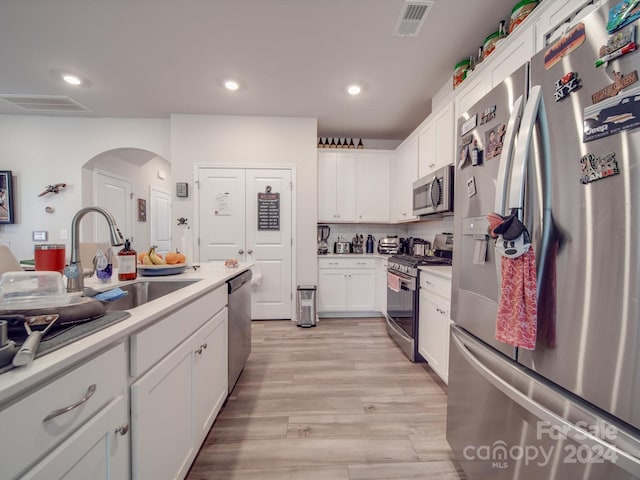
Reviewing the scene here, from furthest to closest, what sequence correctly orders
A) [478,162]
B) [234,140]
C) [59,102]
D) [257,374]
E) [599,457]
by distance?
[234,140] < [59,102] < [257,374] < [478,162] < [599,457]

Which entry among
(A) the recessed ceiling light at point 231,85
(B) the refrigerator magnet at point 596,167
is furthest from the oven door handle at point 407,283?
(A) the recessed ceiling light at point 231,85

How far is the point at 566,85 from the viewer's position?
72 cm

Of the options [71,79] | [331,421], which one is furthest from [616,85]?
[71,79]

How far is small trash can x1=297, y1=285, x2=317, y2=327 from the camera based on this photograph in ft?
10.8

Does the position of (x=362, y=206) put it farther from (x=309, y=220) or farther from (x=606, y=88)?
(x=606, y=88)

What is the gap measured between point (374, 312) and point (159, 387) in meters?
3.14

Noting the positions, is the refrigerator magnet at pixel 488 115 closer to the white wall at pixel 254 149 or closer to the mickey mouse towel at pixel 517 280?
the mickey mouse towel at pixel 517 280

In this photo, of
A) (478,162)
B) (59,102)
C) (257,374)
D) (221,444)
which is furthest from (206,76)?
(221,444)

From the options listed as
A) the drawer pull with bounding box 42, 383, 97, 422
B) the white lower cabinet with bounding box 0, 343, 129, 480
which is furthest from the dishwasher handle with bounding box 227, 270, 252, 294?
the drawer pull with bounding box 42, 383, 97, 422

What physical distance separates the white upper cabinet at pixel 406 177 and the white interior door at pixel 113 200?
Answer: 4419 mm

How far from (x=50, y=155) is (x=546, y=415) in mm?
5426

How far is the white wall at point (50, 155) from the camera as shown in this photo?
134 inches

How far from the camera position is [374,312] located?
12.1 ft

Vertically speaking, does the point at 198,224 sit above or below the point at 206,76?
below
